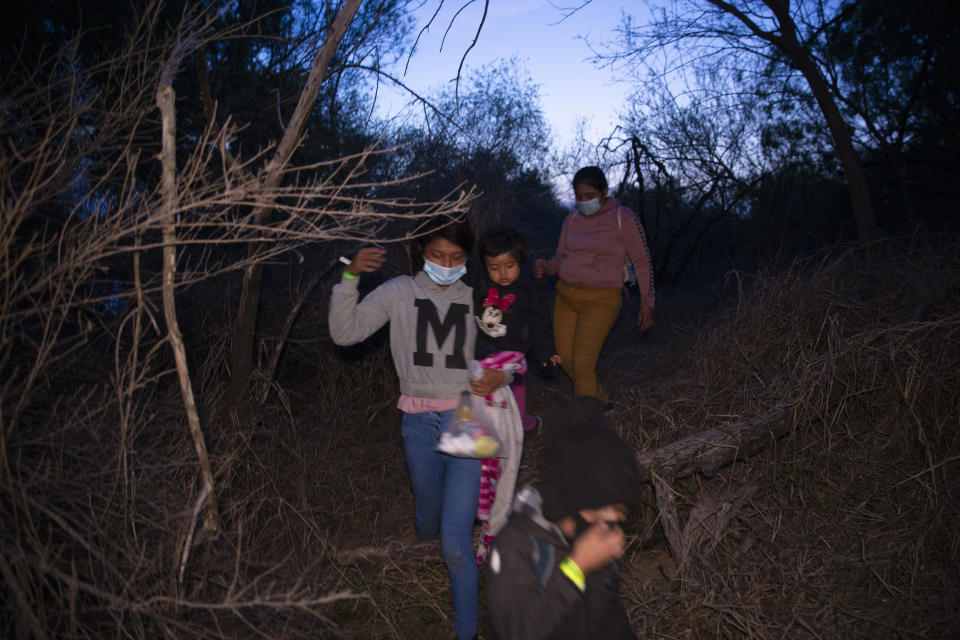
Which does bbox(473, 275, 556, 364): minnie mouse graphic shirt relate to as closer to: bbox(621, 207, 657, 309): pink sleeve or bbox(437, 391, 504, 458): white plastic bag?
bbox(437, 391, 504, 458): white plastic bag

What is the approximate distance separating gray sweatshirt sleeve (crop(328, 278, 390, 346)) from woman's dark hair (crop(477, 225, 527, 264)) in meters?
0.57

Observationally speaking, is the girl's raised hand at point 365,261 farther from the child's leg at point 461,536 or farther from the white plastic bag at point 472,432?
the child's leg at point 461,536

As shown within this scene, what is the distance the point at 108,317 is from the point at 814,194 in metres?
10.9

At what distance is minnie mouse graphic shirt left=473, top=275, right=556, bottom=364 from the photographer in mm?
2932

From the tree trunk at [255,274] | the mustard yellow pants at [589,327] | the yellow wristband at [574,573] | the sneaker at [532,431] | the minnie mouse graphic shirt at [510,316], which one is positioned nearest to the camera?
the yellow wristband at [574,573]

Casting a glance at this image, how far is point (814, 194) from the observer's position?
35.8 feet

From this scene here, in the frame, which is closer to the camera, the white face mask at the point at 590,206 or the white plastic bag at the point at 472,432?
the white plastic bag at the point at 472,432

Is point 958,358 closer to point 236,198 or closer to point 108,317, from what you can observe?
point 236,198

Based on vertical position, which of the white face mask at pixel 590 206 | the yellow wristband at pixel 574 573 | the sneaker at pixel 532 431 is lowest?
the sneaker at pixel 532 431

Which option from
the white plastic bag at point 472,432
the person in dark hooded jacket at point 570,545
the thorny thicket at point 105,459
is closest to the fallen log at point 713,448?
the white plastic bag at point 472,432

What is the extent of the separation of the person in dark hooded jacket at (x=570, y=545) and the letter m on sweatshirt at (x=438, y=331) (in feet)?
3.12

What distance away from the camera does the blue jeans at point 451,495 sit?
2.54m

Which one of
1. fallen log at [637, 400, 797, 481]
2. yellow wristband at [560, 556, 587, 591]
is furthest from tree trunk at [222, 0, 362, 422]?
fallen log at [637, 400, 797, 481]

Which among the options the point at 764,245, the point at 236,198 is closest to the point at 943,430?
the point at 236,198
